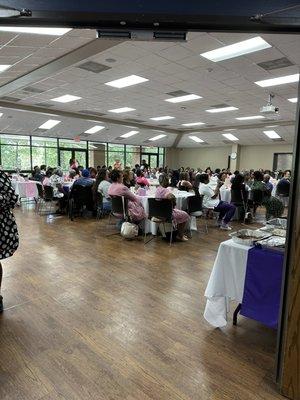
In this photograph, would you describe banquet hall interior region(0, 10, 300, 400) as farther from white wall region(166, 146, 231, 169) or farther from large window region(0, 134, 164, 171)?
white wall region(166, 146, 231, 169)

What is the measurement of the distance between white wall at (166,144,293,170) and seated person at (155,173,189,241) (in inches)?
477

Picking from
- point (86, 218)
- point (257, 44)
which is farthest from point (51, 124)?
point (257, 44)

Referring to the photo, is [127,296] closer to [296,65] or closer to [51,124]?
[296,65]

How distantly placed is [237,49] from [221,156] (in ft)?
44.6

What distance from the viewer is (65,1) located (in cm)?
143

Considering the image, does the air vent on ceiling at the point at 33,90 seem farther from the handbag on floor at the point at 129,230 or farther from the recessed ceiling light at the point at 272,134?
the recessed ceiling light at the point at 272,134

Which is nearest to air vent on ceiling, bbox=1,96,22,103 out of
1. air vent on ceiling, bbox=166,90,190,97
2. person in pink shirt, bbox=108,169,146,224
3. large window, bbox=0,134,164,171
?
large window, bbox=0,134,164,171

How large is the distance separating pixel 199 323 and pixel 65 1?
242cm

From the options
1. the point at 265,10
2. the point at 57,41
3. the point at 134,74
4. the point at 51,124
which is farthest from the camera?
the point at 51,124

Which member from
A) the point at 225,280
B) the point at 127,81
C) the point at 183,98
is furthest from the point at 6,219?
the point at 183,98

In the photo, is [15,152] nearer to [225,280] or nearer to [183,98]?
[183,98]

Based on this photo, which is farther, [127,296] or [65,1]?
[127,296]

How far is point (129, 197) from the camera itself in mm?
4723

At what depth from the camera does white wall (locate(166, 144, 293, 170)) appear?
15.8 m
